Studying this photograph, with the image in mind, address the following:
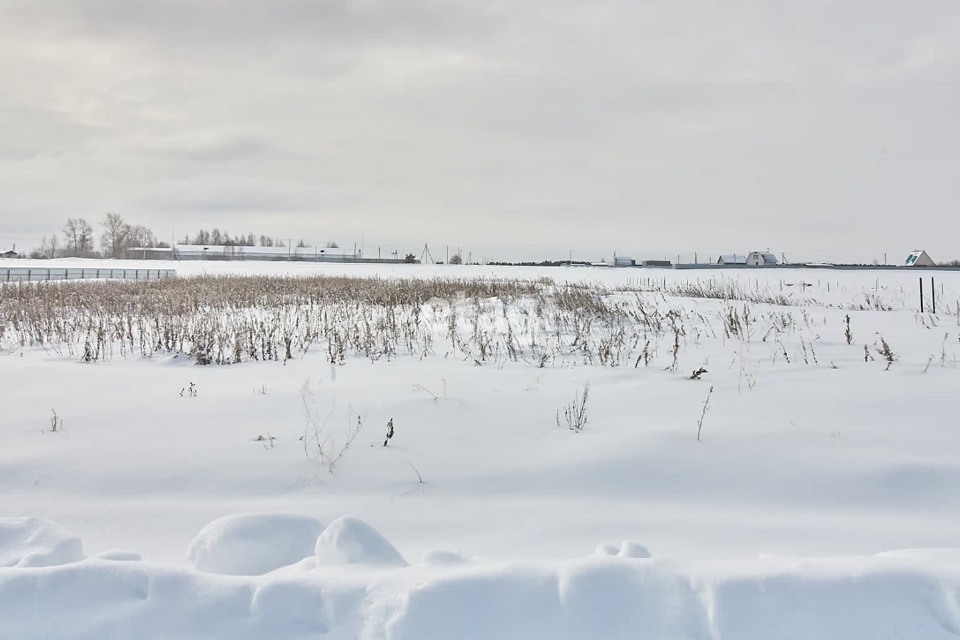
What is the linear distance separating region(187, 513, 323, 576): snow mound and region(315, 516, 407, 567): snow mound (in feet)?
0.67

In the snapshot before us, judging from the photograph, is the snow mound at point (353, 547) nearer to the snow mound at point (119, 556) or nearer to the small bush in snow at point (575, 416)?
the snow mound at point (119, 556)

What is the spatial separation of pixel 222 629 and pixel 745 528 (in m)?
2.28

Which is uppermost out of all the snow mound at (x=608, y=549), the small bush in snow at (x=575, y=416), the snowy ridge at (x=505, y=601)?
the small bush in snow at (x=575, y=416)

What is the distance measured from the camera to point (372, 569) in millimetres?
1859

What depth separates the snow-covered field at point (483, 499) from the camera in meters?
1.64

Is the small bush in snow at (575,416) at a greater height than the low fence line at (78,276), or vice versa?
the low fence line at (78,276)

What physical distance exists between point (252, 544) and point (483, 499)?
1.26 m

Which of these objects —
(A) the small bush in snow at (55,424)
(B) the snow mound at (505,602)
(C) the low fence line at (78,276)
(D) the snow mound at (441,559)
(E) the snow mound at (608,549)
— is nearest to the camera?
(B) the snow mound at (505,602)

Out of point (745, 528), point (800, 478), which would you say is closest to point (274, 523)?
point (745, 528)

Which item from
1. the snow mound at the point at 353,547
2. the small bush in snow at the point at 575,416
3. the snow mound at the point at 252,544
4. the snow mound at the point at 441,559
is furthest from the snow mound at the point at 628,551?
the small bush in snow at the point at 575,416

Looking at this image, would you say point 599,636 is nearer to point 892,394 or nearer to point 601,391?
point 601,391

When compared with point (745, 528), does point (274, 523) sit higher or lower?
higher

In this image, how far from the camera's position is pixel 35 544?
202cm

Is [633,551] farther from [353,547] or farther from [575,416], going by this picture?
[575,416]
